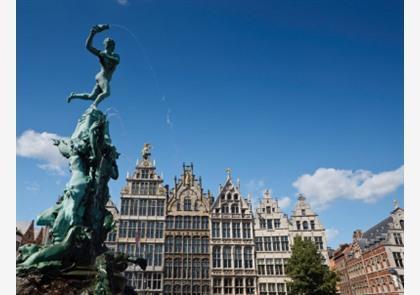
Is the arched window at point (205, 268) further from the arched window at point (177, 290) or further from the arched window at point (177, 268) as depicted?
the arched window at point (177, 290)

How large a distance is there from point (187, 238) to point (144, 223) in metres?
4.88

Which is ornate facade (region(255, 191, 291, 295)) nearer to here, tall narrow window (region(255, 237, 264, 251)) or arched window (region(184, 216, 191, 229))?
tall narrow window (region(255, 237, 264, 251))

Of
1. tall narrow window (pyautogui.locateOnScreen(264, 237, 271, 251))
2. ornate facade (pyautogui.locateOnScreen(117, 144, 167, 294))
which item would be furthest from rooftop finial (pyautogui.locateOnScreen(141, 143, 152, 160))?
tall narrow window (pyautogui.locateOnScreen(264, 237, 271, 251))

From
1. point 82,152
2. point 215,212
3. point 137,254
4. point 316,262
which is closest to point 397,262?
point 316,262

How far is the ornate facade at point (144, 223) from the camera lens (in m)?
32.8

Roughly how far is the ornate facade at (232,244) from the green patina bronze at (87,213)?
20931 mm

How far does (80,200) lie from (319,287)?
70.5ft

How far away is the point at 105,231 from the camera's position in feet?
51.7

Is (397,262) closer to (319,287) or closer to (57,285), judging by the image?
(319,287)

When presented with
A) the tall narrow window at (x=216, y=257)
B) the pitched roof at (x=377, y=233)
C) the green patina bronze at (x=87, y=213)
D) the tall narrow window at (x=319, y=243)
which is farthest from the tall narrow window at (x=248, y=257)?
the green patina bronze at (x=87, y=213)

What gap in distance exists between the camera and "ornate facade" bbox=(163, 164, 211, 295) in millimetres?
33375

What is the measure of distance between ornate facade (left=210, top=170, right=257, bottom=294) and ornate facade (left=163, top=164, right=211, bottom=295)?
933 mm

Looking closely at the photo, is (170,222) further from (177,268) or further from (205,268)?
(205,268)
